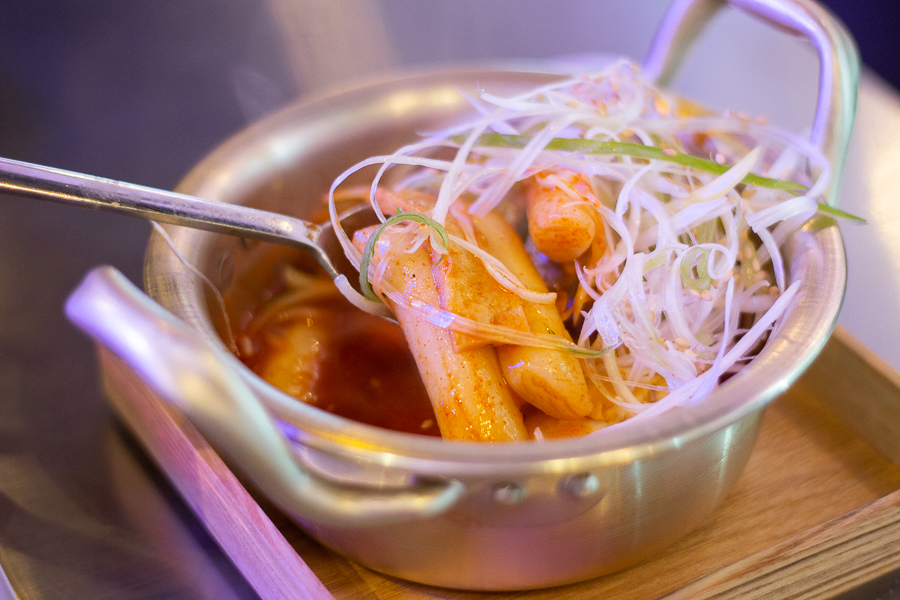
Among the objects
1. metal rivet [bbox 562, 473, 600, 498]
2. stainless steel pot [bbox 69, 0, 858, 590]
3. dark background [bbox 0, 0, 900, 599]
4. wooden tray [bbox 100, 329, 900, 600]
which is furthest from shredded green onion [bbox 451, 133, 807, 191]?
dark background [bbox 0, 0, 900, 599]

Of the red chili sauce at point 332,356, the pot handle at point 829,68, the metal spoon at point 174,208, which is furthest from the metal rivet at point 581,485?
the pot handle at point 829,68

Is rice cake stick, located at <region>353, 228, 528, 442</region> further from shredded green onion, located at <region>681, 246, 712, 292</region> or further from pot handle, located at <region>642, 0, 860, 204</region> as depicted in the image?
pot handle, located at <region>642, 0, 860, 204</region>

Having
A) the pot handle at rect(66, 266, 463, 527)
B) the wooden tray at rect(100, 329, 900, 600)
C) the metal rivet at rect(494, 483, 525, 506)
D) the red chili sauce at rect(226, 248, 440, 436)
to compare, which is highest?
the pot handle at rect(66, 266, 463, 527)

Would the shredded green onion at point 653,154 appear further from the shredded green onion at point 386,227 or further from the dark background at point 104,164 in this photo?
the dark background at point 104,164

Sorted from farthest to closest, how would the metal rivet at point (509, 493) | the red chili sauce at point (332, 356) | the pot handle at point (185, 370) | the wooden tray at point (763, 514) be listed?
the red chili sauce at point (332, 356) → the wooden tray at point (763, 514) → the metal rivet at point (509, 493) → the pot handle at point (185, 370)

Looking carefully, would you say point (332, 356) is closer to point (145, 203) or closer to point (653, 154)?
point (145, 203)

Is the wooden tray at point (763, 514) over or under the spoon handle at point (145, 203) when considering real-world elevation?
under

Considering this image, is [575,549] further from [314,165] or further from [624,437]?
[314,165]
